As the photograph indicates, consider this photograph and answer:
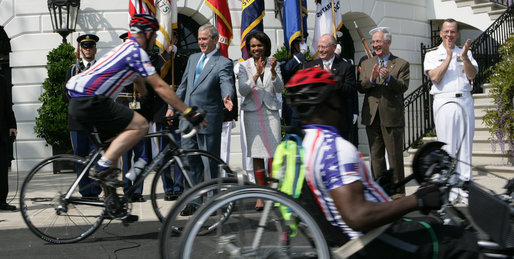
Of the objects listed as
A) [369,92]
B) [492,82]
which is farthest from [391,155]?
[492,82]

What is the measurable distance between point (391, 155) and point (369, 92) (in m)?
0.79

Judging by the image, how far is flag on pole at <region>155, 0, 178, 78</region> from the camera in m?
8.37

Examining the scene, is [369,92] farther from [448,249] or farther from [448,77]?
[448,249]

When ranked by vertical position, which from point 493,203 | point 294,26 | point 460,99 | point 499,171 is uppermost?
point 294,26

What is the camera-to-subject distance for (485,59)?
13406 millimetres

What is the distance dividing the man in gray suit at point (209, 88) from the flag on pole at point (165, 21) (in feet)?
6.06

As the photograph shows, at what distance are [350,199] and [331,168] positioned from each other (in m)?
0.16

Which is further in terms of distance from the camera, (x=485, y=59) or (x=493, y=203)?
(x=485, y=59)

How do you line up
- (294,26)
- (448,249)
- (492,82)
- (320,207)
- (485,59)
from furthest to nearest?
(485,59)
(492,82)
(294,26)
(320,207)
(448,249)

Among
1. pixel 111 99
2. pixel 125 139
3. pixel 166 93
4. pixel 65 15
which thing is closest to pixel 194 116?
pixel 166 93

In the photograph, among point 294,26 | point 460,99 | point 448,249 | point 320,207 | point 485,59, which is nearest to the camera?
point 448,249

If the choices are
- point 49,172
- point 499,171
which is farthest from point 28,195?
point 499,171

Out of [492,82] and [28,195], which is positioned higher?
[492,82]

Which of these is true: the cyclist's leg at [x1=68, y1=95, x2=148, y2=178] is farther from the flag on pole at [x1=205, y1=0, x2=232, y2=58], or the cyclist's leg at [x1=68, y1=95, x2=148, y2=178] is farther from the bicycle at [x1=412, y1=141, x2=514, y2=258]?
the flag on pole at [x1=205, y1=0, x2=232, y2=58]
